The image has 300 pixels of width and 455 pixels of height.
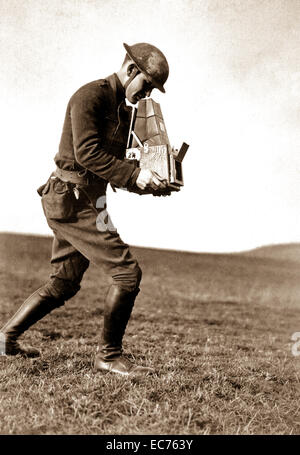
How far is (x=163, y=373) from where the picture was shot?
435 centimetres

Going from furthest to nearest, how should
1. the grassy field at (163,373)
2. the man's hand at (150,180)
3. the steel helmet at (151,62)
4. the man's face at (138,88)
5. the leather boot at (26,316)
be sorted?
the leather boot at (26,316), the man's face at (138,88), the steel helmet at (151,62), the man's hand at (150,180), the grassy field at (163,373)

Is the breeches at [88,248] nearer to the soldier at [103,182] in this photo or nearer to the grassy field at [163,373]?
the soldier at [103,182]

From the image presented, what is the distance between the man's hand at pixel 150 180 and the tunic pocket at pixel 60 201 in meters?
0.69

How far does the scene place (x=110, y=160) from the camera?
3896mm

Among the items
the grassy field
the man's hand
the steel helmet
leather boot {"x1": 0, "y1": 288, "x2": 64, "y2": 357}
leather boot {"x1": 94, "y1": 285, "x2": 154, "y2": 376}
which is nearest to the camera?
the grassy field

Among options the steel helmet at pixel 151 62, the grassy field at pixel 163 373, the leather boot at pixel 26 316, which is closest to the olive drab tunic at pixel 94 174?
the steel helmet at pixel 151 62

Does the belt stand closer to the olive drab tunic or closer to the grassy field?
the olive drab tunic

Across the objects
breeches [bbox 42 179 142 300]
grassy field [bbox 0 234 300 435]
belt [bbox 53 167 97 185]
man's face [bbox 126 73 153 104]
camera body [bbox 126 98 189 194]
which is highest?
man's face [bbox 126 73 153 104]

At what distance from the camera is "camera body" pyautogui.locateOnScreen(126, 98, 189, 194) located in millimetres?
3803

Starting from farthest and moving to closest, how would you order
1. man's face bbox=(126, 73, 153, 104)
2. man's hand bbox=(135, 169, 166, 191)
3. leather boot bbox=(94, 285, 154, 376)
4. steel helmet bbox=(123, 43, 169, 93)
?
leather boot bbox=(94, 285, 154, 376) → man's face bbox=(126, 73, 153, 104) → steel helmet bbox=(123, 43, 169, 93) → man's hand bbox=(135, 169, 166, 191)

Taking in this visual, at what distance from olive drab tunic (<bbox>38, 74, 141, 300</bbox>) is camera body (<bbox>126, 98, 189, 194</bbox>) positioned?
0.15 m

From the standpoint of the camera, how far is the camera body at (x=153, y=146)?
150 inches

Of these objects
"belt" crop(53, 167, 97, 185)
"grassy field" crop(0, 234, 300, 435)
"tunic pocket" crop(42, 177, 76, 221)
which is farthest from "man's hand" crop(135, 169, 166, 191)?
"grassy field" crop(0, 234, 300, 435)

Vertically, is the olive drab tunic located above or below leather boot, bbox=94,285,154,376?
above
